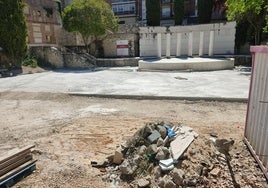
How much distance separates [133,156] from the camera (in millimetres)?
4930

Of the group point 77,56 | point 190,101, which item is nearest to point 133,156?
point 190,101

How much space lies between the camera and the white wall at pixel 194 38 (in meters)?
24.9

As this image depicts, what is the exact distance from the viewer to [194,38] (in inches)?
1035

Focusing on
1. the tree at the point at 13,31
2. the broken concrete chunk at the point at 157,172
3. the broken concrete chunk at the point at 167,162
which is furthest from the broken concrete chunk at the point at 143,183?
the tree at the point at 13,31

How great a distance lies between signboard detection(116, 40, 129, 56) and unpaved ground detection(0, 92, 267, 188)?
16.8m

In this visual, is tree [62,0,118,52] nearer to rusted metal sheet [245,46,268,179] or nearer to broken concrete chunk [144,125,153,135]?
broken concrete chunk [144,125,153,135]

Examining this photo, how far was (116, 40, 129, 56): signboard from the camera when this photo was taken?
1060 inches

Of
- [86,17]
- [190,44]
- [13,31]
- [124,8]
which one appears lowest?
[190,44]

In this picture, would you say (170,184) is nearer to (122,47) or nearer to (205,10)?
(122,47)

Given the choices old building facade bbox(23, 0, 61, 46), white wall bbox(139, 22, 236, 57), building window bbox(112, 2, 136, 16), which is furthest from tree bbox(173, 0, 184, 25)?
old building facade bbox(23, 0, 61, 46)

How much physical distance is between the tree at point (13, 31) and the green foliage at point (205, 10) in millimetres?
21425

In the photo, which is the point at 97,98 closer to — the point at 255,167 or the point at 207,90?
the point at 207,90

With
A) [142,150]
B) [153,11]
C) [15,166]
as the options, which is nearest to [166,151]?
[142,150]

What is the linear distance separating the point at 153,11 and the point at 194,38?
6.84m
